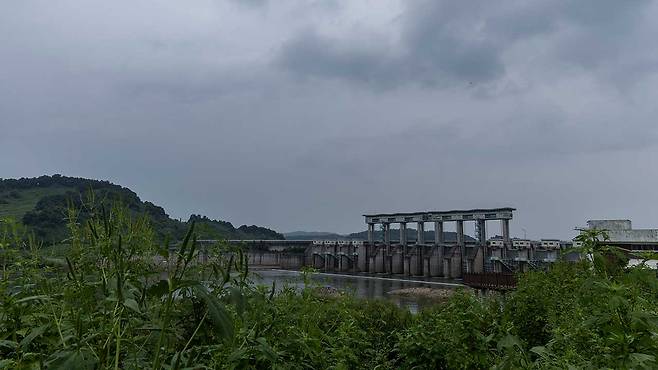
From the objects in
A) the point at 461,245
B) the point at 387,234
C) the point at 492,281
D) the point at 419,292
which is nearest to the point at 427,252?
the point at 461,245

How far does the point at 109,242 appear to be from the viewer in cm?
143

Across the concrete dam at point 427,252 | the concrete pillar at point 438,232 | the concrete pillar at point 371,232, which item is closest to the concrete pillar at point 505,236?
the concrete dam at point 427,252

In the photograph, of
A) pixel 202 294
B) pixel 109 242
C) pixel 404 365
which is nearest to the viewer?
pixel 202 294

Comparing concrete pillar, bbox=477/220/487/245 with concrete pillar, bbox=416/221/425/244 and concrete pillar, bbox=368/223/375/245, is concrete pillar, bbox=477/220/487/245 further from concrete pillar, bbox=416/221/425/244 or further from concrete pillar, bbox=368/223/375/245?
concrete pillar, bbox=368/223/375/245

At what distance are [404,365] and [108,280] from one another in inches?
176

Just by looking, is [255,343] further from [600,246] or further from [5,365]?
[600,246]

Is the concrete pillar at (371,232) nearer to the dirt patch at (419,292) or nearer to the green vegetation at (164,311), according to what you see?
the dirt patch at (419,292)

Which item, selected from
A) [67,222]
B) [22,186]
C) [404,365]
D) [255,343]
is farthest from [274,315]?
[22,186]

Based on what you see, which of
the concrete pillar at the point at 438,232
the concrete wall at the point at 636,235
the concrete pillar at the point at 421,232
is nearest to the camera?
the concrete wall at the point at 636,235

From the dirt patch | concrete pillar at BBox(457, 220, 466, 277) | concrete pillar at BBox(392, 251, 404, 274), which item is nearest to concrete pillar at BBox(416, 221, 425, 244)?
concrete pillar at BBox(392, 251, 404, 274)

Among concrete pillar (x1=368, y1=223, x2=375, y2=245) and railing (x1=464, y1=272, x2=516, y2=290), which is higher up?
concrete pillar (x1=368, y1=223, x2=375, y2=245)

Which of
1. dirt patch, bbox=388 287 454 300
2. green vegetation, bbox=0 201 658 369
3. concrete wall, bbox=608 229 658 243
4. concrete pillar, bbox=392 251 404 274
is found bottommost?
dirt patch, bbox=388 287 454 300

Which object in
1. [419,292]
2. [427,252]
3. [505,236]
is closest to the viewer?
[419,292]

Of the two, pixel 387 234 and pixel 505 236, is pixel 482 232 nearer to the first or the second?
pixel 505 236
